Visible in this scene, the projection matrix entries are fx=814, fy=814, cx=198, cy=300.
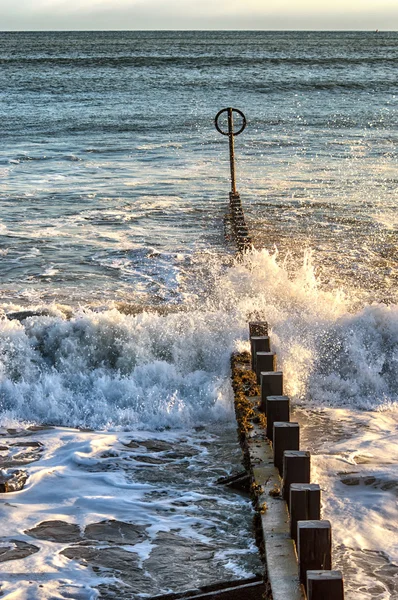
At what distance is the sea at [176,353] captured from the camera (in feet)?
18.0

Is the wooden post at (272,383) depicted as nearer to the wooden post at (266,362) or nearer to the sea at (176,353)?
the wooden post at (266,362)

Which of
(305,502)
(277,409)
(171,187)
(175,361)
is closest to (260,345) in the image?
(277,409)

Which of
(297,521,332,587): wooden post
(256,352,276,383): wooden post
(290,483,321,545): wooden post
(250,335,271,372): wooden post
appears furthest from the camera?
(250,335,271,372): wooden post

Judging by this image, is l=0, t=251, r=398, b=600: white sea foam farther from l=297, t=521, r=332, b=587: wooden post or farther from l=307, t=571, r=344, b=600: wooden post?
l=307, t=571, r=344, b=600: wooden post

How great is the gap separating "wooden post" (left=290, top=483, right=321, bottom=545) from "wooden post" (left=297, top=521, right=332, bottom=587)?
290mm

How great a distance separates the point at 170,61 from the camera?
65375 mm

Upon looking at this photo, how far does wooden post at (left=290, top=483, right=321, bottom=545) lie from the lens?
4418 mm

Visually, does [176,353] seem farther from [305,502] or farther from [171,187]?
[171,187]

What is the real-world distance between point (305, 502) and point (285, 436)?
0.96m

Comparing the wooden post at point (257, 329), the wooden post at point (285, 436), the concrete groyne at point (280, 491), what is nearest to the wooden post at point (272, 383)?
the concrete groyne at point (280, 491)

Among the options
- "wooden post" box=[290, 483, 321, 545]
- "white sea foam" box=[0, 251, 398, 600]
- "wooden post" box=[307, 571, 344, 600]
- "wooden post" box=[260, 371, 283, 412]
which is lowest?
"white sea foam" box=[0, 251, 398, 600]

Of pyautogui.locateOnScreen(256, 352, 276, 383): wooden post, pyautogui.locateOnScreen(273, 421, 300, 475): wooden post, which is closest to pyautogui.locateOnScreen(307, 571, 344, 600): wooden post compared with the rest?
pyautogui.locateOnScreen(273, 421, 300, 475): wooden post

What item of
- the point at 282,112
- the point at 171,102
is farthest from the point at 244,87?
the point at 282,112

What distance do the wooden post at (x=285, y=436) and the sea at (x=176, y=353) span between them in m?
0.69
